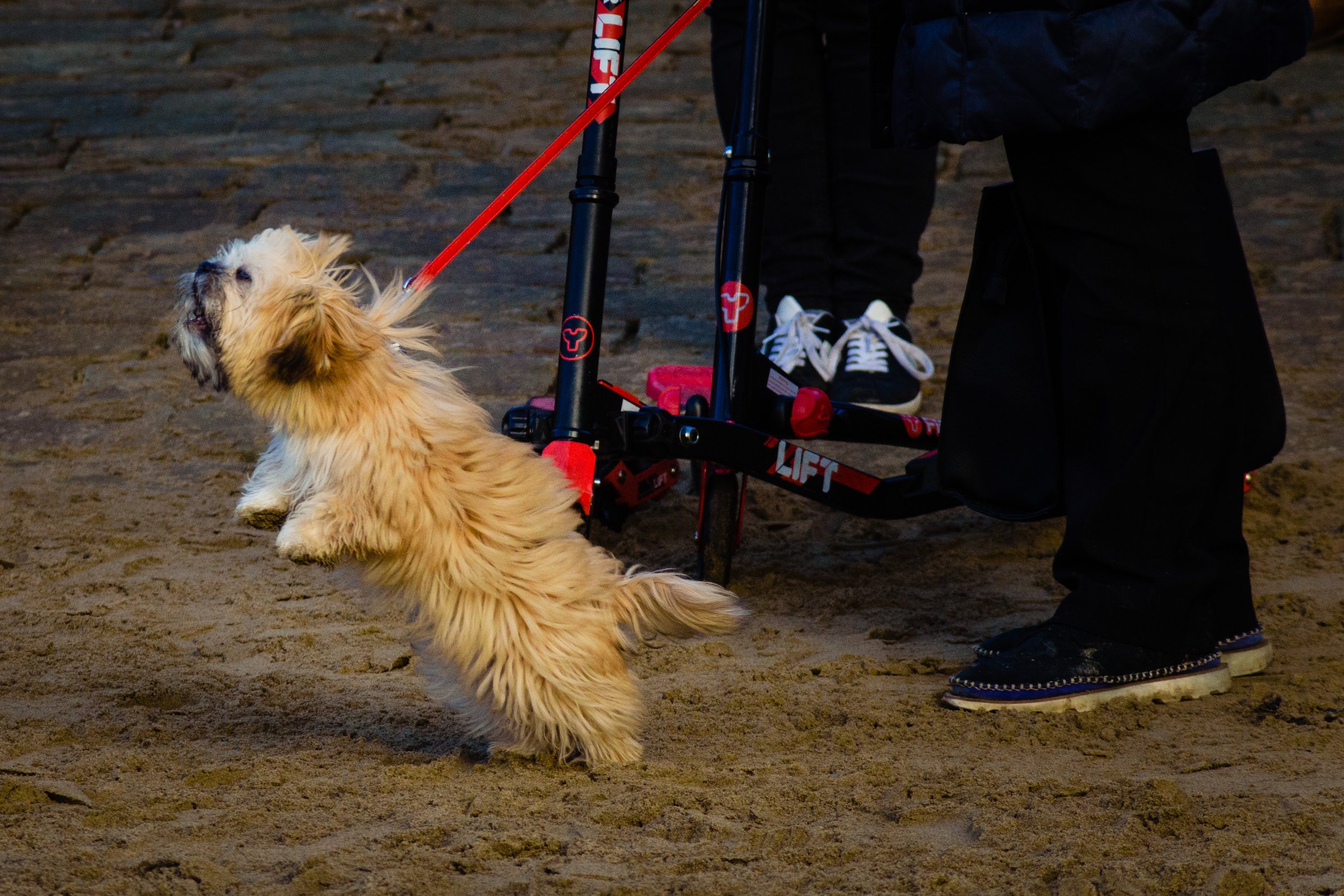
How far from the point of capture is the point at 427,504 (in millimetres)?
1821

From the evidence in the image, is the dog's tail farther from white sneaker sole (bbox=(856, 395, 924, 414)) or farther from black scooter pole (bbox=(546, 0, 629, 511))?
white sneaker sole (bbox=(856, 395, 924, 414))

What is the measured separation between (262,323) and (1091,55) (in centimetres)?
128

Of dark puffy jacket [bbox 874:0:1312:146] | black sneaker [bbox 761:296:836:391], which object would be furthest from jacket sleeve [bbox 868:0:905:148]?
black sneaker [bbox 761:296:836:391]

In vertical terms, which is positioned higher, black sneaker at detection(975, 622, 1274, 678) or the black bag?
the black bag

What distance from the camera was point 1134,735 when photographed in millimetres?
2137

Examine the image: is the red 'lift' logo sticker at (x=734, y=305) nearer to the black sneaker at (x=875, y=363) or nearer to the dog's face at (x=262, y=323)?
the black sneaker at (x=875, y=363)

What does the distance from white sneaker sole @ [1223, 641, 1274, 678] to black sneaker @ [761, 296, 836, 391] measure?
131cm

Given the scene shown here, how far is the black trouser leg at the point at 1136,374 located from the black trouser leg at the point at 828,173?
42.7 inches

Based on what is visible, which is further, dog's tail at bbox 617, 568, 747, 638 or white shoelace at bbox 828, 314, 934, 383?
white shoelace at bbox 828, 314, 934, 383

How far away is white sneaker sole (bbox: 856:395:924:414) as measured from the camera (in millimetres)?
3492

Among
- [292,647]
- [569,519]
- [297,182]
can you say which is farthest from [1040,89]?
[297,182]

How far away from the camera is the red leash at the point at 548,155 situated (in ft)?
6.74

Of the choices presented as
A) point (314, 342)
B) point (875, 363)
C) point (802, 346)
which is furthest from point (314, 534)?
point (875, 363)

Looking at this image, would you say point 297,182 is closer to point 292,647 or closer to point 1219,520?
point 292,647
